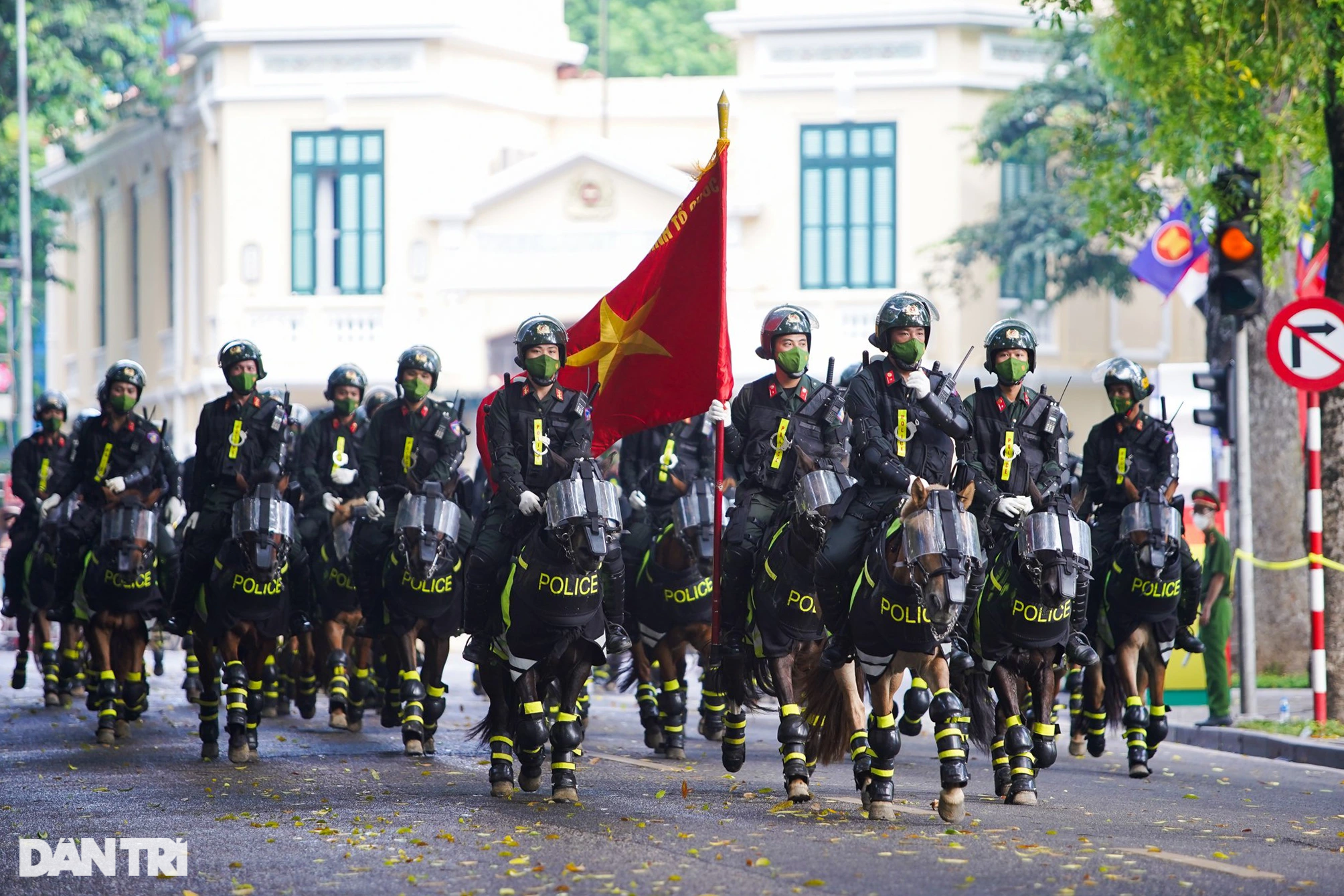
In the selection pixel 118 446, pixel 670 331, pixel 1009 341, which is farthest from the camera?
pixel 118 446

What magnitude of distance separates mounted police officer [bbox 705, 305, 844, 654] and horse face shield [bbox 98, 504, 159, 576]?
421cm

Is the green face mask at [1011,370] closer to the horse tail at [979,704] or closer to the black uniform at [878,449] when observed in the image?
the black uniform at [878,449]

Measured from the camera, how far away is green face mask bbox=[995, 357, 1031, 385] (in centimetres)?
1216

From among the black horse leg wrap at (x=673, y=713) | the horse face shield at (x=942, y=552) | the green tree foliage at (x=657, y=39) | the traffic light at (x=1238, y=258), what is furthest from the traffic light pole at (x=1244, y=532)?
the green tree foliage at (x=657, y=39)

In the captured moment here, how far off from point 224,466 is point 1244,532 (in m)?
7.48

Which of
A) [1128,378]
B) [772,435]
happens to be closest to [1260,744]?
[1128,378]

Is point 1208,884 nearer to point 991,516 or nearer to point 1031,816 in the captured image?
point 1031,816

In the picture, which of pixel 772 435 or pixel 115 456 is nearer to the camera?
pixel 772 435

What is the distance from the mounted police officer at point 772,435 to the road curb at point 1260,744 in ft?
15.3

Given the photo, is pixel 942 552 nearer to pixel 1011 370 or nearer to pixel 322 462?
pixel 1011 370

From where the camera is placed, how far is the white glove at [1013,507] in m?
11.7

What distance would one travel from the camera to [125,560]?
49.3ft

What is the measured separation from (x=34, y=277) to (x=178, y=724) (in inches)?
1156

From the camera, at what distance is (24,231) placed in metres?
41.9
